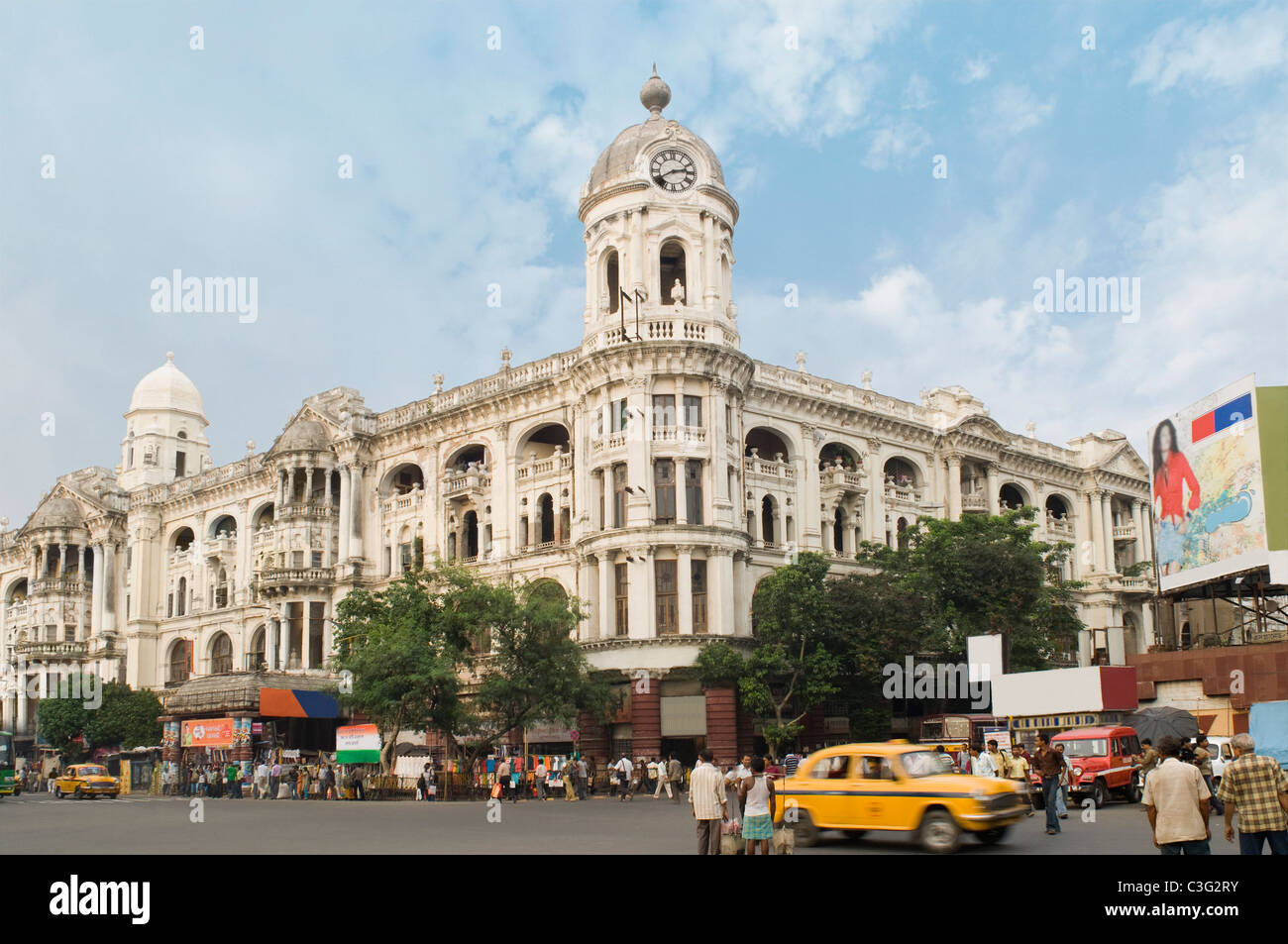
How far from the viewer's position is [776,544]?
53.9 m

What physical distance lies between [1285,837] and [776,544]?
134 feet

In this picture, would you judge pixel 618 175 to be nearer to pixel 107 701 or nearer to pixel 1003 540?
pixel 1003 540

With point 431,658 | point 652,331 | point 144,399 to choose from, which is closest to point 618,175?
point 652,331

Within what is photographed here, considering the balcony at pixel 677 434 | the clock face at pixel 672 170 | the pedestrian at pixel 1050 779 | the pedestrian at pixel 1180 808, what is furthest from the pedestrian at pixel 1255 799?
the clock face at pixel 672 170

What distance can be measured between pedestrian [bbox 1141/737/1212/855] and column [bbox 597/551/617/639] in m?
36.4

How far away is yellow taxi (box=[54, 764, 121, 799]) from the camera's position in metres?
52.0

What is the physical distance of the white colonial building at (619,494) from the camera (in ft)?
160

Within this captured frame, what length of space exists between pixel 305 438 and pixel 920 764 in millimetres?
50022

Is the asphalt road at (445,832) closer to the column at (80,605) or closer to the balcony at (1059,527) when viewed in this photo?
the balcony at (1059,527)

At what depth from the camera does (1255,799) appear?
1309cm

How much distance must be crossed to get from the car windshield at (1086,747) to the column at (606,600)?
20.3m

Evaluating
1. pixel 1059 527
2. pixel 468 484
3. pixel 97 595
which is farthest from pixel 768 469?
pixel 97 595

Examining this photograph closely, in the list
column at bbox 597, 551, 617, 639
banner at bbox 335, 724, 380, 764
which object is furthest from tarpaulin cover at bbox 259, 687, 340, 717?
column at bbox 597, 551, 617, 639

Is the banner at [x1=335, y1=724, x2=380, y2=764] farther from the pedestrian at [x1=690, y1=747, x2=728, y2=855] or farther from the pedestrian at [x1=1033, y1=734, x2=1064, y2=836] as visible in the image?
the pedestrian at [x1=690, y1=747, x2=728, y2=855]
